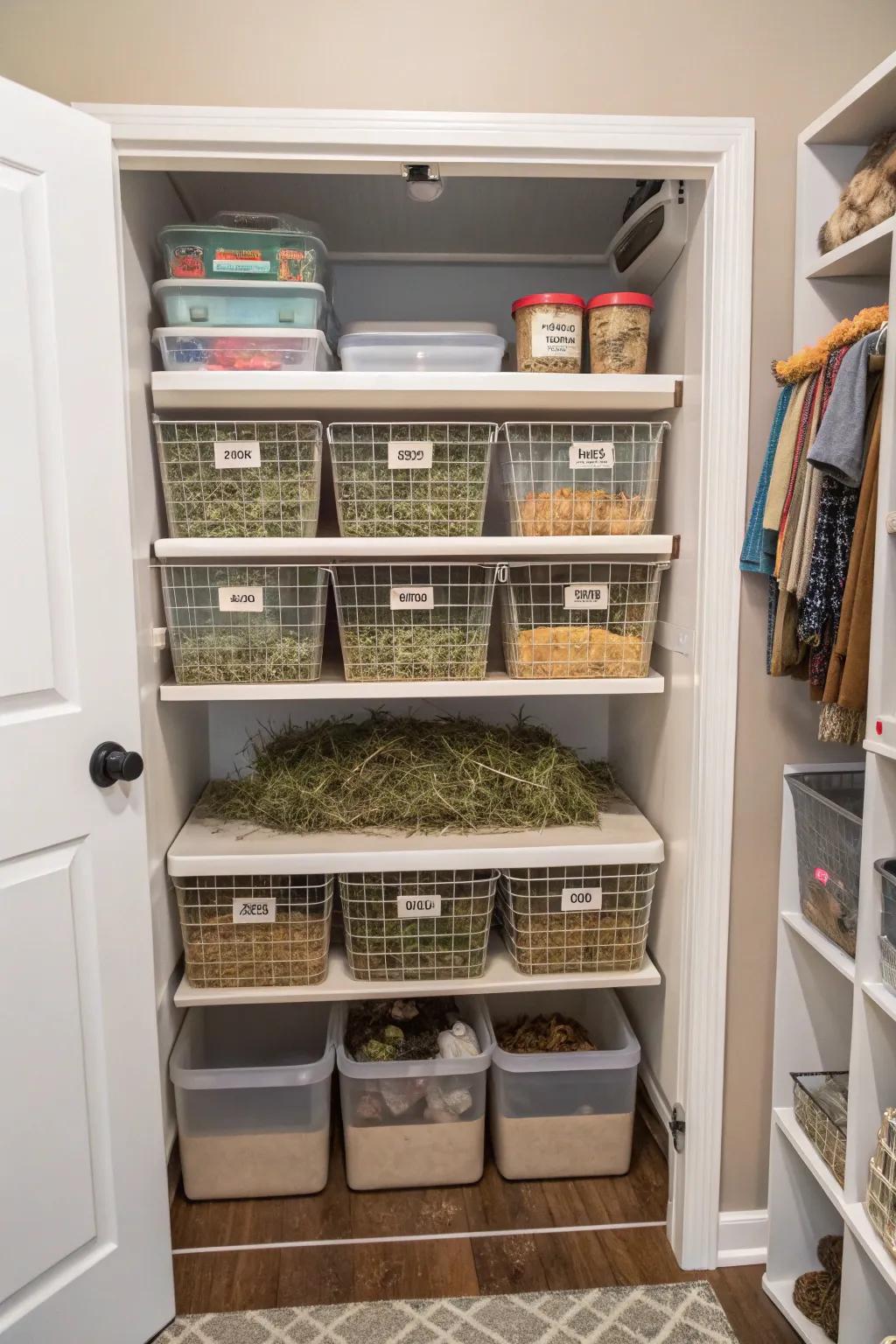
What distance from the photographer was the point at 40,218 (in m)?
1.37

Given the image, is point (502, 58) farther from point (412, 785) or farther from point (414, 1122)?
point (414, 1122)

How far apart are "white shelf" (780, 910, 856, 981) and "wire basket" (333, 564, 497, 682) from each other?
793 mm

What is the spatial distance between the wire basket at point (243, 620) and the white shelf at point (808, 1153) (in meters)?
1.27

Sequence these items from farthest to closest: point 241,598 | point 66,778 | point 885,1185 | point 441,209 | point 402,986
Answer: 1. point 441,209
2. point 402,986
3. point 241,598
4. point 66,778
5. point 885,1185

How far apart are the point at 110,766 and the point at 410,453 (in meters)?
0.82

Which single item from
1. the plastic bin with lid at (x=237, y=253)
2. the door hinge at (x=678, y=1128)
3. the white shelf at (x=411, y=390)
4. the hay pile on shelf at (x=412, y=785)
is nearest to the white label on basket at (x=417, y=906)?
the hay pile on shelf at (x=412, y=785)

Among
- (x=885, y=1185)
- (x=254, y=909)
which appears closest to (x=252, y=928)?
(x=254, y=909)

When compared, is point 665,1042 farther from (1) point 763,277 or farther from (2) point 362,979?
(1) point 763,277

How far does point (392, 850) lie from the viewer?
1854mm

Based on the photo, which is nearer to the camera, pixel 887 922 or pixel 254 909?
pixel 887 922

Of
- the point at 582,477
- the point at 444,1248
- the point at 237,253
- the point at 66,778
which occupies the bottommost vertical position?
the point at 444,1248

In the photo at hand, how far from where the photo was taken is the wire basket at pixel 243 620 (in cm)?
182

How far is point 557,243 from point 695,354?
75 centimetres

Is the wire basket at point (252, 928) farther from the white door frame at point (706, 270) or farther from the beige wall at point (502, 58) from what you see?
the beige wall at point (502, 58)
